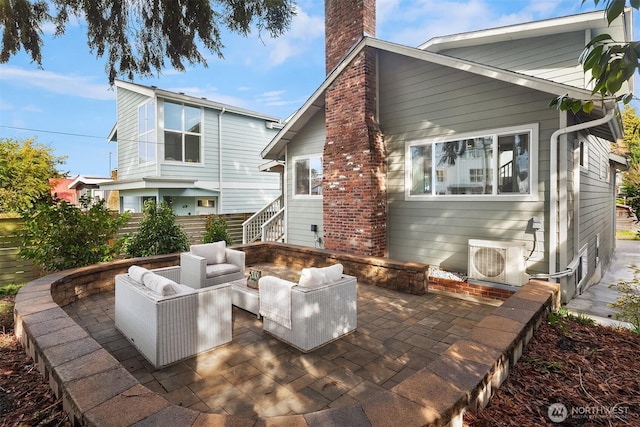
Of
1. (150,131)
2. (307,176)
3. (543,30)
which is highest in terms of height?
(543,30)

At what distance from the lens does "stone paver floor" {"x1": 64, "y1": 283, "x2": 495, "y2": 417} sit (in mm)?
2721

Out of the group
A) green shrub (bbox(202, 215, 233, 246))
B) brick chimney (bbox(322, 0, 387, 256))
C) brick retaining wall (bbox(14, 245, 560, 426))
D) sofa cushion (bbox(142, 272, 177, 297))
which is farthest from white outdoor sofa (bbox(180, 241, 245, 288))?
green shrub (bbox(202, 215, 233, 246))

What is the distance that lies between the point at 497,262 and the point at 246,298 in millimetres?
3994

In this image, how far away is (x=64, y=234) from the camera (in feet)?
18.4

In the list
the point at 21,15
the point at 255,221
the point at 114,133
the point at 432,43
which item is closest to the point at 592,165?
the point at 432,43

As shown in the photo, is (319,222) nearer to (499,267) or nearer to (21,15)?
(499,267)

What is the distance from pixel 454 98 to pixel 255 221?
24.2 feet

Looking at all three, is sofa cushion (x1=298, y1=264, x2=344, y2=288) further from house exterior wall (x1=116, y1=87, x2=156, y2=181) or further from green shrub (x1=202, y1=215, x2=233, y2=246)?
house exterior wall (x1=116, y1=87, x2=156, y2=181)

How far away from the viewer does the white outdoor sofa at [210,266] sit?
17.1 ft

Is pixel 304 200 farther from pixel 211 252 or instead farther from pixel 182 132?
pixel 182 132

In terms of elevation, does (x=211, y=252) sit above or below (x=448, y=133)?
below

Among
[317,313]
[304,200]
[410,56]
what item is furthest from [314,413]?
[304,200]

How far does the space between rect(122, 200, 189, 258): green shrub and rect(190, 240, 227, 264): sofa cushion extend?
65.5 inches

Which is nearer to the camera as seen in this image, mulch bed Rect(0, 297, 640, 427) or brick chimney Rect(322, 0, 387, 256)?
mulch bed Rect(0, 297, 640, 427)
